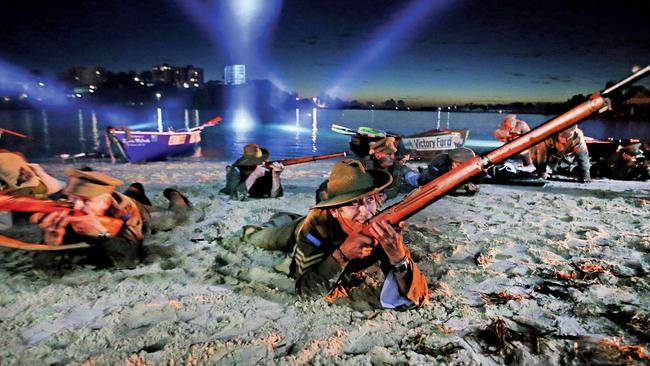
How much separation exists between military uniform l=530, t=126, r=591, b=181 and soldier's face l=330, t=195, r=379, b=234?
8166 mm

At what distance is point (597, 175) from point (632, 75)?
10.4 metres

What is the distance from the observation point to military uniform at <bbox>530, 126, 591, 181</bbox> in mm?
9953

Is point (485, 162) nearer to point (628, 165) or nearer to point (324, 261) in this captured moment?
point (324, 261)

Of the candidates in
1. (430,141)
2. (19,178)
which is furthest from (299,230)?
(430,141)

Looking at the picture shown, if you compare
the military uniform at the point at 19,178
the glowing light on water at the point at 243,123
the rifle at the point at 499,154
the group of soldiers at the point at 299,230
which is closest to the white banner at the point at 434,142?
the group of soldiers at the point at 299,230

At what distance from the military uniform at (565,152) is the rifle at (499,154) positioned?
802 centimetres

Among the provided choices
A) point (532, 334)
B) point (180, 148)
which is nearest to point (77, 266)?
point (532, 334)

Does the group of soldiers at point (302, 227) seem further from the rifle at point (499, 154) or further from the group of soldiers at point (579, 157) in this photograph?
the group of soldiers at point (579, 157)

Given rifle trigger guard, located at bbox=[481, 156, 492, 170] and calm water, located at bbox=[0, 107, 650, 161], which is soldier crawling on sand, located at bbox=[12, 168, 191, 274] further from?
calm water, located at bbox=[0, 107, 650, 161]

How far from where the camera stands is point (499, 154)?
2.78 meters

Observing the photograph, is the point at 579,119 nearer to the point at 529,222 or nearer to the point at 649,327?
the point at 649,327

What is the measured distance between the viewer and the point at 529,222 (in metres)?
6.31

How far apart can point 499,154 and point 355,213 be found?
3.88 feet

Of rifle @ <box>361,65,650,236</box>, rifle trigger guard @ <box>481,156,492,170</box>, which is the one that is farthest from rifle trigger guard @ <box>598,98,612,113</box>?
rifle trigger guard @ <box>481,156,492,170</box>
